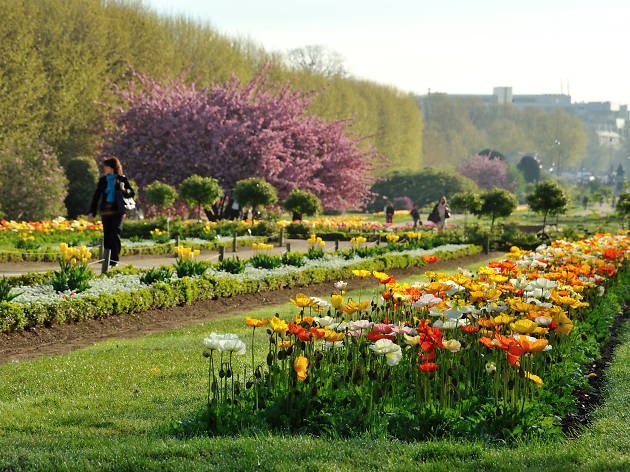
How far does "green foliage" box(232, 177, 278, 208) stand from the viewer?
24.1 meters

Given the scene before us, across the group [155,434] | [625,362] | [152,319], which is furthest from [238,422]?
[152,319]

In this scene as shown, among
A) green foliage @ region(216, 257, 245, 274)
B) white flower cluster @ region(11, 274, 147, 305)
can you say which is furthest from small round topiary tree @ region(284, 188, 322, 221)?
white flower cluster @ region(11, 274, 147, 305)

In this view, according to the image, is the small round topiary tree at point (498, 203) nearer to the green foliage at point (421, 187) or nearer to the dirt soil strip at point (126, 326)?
the dirt soil strip at point (126, 326)

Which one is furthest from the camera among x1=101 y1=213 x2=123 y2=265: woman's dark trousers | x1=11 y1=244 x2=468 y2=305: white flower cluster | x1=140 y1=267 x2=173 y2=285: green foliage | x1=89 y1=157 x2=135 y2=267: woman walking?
x1=101 y1=213 x2=123 y2=265: woman's dark trousers

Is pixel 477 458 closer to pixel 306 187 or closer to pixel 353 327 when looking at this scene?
pixel 353 327

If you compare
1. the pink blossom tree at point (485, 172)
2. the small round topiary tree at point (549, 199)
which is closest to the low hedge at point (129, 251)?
the small round topiary tree at point (549, 199)

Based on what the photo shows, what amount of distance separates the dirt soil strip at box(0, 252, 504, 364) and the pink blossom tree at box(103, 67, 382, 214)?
56.2 ft

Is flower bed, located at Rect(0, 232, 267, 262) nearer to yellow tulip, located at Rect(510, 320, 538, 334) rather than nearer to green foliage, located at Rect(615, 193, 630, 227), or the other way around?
yellow tulip, located at Rect(510, 320, 538, 334)

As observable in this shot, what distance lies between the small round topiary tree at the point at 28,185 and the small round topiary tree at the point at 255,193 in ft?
20.1

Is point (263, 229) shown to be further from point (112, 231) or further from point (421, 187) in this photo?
point (421, 187)

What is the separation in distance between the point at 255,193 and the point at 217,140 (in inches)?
223

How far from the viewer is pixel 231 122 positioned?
95.6 feet

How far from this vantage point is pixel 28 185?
23312mm

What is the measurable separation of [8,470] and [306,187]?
27392 millimetres
